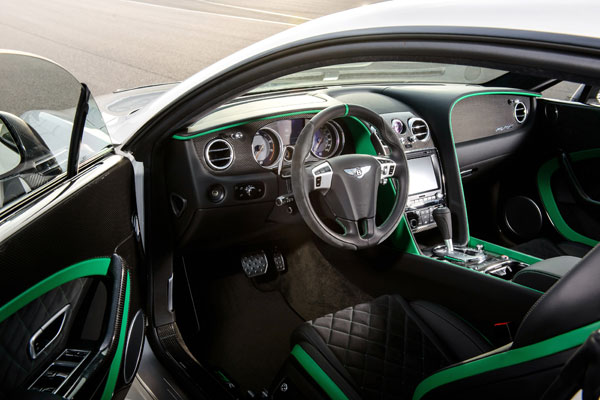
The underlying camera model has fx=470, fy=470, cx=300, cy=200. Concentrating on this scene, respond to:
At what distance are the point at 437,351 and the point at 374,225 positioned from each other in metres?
0.52

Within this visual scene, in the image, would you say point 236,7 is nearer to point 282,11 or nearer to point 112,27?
point 282,11

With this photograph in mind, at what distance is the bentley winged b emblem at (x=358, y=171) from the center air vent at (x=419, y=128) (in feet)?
2.87

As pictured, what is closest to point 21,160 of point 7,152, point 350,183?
point 7,152

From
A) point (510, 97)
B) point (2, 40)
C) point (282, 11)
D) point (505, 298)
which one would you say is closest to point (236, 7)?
point (282, 11)

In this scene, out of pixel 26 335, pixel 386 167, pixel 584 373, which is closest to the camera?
pixel 584 373

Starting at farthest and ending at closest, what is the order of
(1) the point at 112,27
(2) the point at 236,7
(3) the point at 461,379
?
(2) the point at 236,7 < (1) the point at 112,27 < (3) the point at 461,379

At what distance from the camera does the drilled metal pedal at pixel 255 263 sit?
2809 mm

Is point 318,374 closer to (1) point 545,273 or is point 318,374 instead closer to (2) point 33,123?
(1) point 545,273

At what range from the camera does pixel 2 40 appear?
823 centimetres

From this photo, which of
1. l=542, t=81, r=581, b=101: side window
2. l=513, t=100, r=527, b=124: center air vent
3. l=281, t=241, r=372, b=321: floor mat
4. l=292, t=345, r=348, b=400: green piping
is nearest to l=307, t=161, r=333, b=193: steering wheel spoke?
l=292, t=345, r=348, b=400: green piping

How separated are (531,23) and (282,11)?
12.0 meters

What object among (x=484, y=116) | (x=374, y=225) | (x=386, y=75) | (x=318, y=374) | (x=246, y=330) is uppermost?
(x=386, y=75)

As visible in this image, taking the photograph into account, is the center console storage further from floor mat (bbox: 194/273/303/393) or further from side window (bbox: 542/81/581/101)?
side window (bbox: 542/81/581/101)

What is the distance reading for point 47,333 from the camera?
3.94ft
